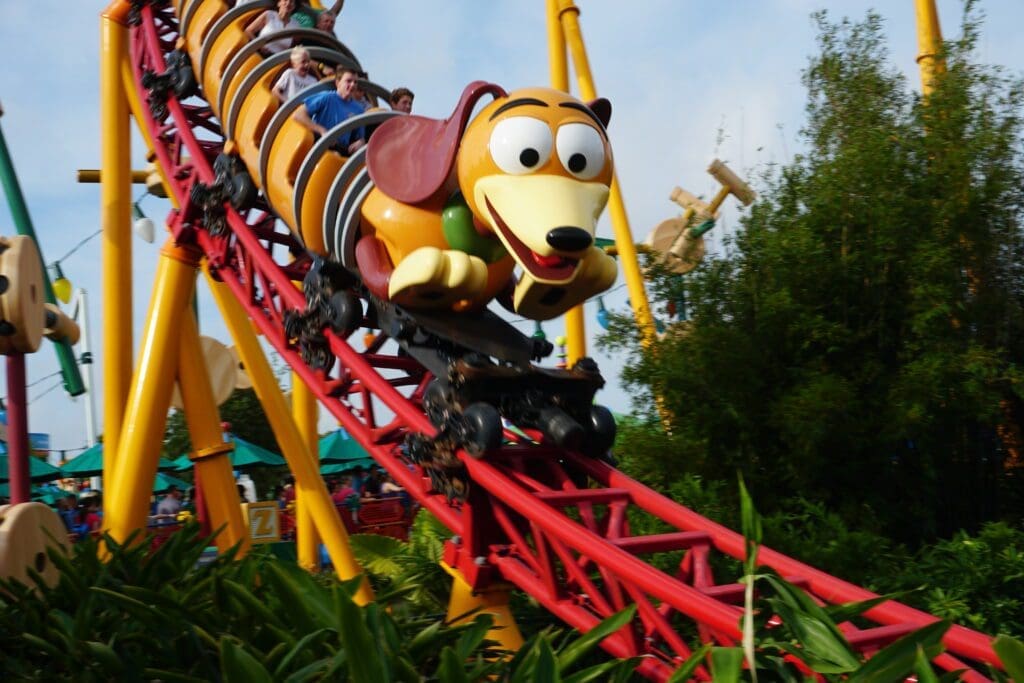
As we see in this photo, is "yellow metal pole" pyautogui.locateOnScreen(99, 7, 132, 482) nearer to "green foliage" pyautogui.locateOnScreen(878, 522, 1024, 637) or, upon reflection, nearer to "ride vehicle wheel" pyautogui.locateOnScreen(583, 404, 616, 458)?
"ride vehicle wheel" pyautogui.locateOnScreen(583, 404, 616, 458)

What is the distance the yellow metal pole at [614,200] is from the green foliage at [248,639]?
4.69m

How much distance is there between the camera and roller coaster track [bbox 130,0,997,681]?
3.34 meters

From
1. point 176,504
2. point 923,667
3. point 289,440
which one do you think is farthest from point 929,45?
point 176,504

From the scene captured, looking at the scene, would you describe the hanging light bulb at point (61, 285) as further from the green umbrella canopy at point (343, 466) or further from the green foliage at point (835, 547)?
the green foliage at point (835, 547)

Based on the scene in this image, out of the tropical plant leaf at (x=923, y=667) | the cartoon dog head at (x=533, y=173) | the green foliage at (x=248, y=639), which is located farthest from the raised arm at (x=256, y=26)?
the tropical plant leaf at (x=923, y=667)

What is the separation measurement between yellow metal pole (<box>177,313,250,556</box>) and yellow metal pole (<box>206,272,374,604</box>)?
278 mm

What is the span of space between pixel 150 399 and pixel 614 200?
12.4 feet

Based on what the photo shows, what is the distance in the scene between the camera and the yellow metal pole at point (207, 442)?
20.9 ft

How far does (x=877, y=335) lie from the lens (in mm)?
5906

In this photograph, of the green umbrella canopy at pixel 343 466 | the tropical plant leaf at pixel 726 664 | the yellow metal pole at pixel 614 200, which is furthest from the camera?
the green umbrella canopy at pixel 343 466

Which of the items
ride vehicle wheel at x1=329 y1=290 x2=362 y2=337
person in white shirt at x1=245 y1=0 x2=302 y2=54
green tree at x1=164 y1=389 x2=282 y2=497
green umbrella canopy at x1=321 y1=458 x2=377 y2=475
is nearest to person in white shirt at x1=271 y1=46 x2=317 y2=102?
person in white shirt at x1=245 y1=0 x2=302 y2=54

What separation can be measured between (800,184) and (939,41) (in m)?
1.29

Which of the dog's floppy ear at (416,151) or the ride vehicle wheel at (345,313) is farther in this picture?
the ride vehicle wheel at (345,313)

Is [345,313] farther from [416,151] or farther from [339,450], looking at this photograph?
[339,450]
